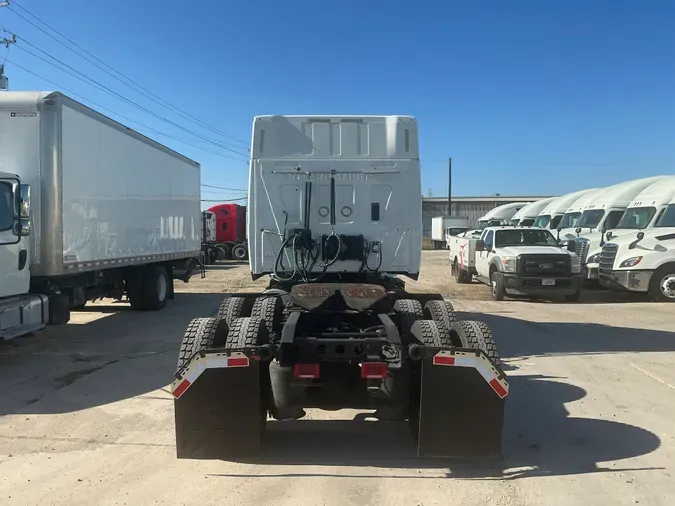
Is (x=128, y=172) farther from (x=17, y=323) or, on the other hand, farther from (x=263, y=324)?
(x=263, y=324)

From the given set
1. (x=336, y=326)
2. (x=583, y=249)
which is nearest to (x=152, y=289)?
(x=336, y=326)

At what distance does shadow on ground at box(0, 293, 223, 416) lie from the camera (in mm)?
6543

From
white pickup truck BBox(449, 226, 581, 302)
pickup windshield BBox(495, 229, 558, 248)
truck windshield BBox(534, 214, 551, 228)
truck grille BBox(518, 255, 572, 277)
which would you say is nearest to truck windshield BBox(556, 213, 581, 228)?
truck windshield BBox(534, 214, 551, 228)

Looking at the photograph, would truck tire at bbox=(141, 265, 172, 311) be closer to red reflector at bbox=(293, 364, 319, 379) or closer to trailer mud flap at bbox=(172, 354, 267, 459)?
trailer mud flap at bbox=(172, 354, 267, 459)

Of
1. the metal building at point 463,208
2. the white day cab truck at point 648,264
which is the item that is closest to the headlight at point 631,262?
the white day cab truck at point 648,264

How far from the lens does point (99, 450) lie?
495 centimetres

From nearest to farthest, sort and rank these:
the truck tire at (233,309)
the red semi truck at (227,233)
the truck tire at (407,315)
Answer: the truck tire at (407,315) → the truck tire at (233,309) → the red semi truck at (227,233)

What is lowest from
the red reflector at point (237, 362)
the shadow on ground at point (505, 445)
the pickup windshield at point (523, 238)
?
the shadow on ground at point (505, 445)

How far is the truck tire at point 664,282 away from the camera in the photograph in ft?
48.5

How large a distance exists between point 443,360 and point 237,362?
1.57m

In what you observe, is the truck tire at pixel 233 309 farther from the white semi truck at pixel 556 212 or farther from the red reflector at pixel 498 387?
the white semi truck at pixel 556 212

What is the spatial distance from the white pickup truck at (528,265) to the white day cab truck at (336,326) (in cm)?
765

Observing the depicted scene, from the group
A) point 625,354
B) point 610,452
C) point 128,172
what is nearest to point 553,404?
point 610,452

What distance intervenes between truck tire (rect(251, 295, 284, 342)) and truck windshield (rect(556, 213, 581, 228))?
17346 mm
